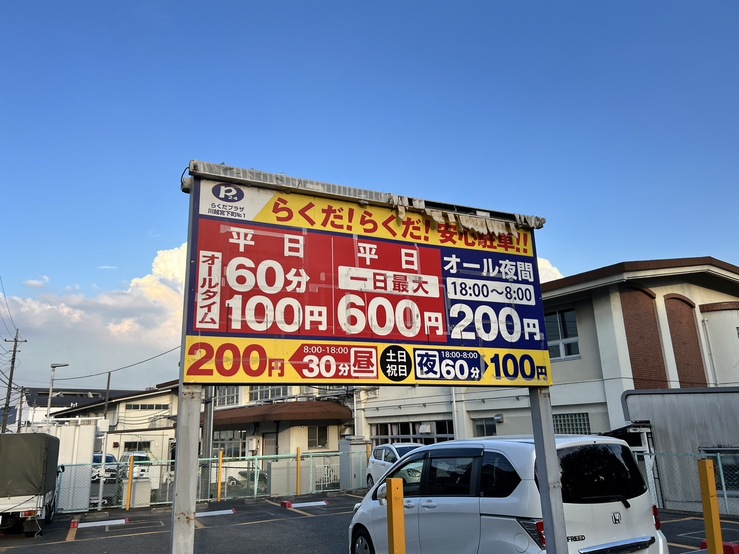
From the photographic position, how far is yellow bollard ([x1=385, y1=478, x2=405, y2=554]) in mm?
4004

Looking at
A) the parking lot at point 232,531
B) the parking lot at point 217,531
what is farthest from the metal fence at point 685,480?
the parking lot at point 217,531

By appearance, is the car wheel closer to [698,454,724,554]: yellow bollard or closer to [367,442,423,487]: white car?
[698,454,724,554]: yellow bollard

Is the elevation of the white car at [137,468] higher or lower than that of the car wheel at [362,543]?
higher

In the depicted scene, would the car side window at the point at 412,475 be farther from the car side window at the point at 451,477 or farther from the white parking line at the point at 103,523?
the white parking line at the point at 103,523

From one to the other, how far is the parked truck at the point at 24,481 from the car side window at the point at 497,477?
11.6 meters

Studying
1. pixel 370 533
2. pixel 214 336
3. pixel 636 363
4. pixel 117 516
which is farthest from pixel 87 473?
pixel 636 363

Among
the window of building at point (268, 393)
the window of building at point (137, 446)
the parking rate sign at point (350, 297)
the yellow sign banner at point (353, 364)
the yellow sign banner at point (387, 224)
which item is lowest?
the window of building at point (137, 446)

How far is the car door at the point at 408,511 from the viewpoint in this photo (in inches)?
257

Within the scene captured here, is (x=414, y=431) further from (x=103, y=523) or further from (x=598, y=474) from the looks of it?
(x=598, y=474)

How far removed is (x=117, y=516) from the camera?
52.6 ft

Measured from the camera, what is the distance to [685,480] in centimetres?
1395

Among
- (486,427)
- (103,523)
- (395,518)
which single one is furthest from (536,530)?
(486,427)

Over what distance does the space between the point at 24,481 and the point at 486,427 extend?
15.2 m

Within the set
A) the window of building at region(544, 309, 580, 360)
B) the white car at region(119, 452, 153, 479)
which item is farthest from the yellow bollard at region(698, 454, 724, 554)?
the white car at region(119, 452, 153, 479)
